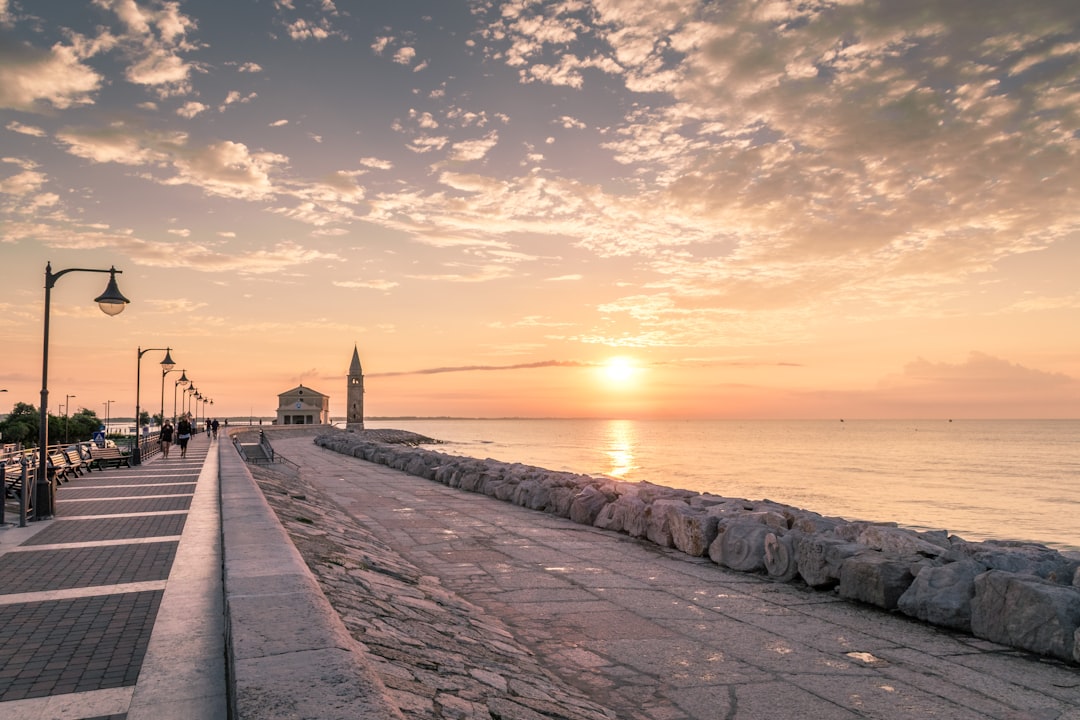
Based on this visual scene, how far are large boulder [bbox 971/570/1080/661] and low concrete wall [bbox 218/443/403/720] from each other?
5.25 m

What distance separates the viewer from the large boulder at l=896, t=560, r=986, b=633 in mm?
6250

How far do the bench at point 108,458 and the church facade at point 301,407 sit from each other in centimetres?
8011

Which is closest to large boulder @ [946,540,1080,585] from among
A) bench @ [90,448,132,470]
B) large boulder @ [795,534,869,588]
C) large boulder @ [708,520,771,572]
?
large boulder @ [795,534,869,588]

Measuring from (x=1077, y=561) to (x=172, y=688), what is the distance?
29.3 ft

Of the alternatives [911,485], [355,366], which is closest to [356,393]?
[355,366]

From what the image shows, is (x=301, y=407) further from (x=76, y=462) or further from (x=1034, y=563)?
(x=1034, y=563)

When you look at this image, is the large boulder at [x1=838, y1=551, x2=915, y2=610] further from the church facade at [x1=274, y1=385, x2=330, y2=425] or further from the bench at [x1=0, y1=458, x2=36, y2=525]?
the church facade at [x1=274, y1=385, x2=330, y2=425]

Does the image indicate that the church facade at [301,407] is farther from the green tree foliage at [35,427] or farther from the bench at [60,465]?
the bench at [60,465]

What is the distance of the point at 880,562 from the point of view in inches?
277

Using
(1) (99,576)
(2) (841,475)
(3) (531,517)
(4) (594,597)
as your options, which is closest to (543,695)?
(4) (594,597)

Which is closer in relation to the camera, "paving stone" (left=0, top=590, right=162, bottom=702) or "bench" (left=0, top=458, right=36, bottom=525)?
"paving stone" (left=0, top=590, right=162, bottom=702)

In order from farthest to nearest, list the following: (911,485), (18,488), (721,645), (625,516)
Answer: (911,485), (18,488), (625,516), (721,645)

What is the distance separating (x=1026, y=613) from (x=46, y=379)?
587 inches

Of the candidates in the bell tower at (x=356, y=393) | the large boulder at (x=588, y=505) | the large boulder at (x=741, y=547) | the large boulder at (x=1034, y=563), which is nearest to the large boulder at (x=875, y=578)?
the large boulder at (x=1034, y=563)
